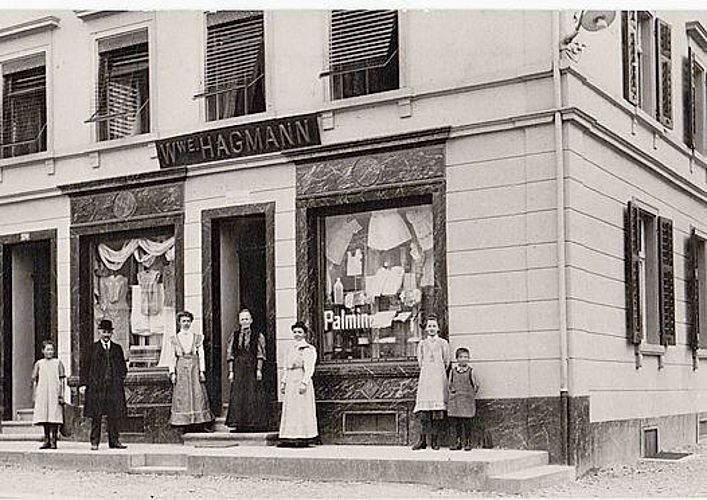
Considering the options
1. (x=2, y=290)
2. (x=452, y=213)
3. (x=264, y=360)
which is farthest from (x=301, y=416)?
(x=2, y=290)

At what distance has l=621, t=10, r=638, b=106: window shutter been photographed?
1542 cm

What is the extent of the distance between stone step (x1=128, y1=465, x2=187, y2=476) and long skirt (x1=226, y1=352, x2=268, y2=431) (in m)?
1.34

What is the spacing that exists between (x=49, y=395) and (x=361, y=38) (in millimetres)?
6223

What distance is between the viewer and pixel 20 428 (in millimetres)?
18094

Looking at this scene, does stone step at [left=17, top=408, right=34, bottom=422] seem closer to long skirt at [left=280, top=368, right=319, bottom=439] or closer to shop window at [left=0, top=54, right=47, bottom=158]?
shop window at [left=0, top=54, right=47, bottom=158]

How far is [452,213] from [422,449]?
275cm

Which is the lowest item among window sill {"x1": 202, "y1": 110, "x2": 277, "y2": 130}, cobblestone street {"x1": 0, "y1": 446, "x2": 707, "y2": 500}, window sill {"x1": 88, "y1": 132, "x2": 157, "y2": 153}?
cobblestone street {"x1": 0, "y1": 446, "x2": 707, "y2": 500}

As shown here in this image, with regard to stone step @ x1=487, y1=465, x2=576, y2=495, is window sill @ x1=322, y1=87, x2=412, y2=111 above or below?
above

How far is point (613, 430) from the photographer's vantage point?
1434 cm

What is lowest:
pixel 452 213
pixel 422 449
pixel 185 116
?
pixel 422 449

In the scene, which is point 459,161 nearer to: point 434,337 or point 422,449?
point 434,337

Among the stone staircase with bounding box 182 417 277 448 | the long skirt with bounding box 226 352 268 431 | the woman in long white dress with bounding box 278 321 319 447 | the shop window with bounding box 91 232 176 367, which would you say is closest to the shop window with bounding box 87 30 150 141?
the shop window with bounding box 91 232 176 367

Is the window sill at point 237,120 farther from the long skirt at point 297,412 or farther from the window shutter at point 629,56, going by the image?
the window shutter at point 629,56

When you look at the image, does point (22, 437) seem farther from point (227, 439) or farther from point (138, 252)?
point (227, 439)
